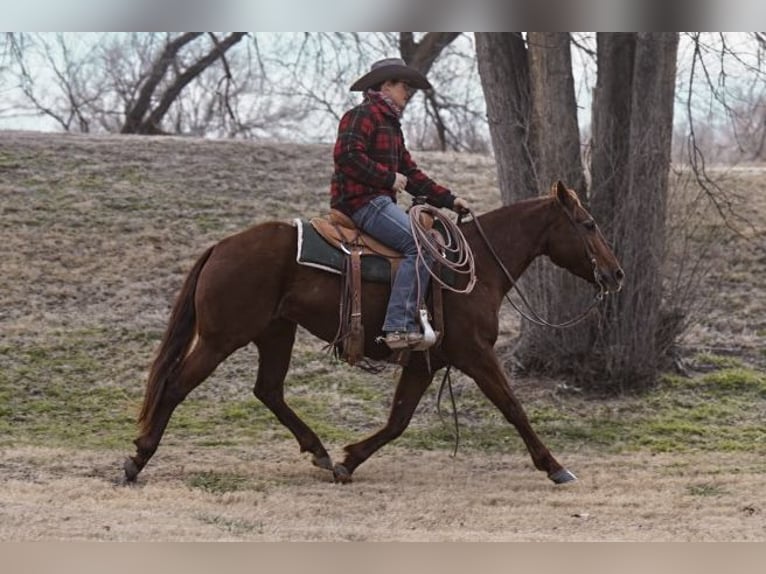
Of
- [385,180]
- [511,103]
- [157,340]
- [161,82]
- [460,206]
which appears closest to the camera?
[385,180]

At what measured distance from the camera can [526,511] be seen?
7.13 metres

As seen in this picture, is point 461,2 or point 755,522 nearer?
point 755,522

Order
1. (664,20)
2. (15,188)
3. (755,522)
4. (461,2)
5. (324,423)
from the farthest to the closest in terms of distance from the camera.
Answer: (15,188), (324,423), (664,20), (461,2), (755,522)

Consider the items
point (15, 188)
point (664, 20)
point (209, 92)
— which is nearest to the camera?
point (664, 20)

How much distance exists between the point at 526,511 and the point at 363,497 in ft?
3.24

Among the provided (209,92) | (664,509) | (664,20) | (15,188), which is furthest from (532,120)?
(209,92)

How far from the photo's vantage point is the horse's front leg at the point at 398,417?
7781mm

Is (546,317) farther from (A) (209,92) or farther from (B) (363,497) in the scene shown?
(A) (209,92)

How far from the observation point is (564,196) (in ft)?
25.2

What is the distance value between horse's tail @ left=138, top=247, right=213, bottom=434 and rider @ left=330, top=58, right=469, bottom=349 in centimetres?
96

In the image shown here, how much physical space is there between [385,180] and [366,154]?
0.69 feet

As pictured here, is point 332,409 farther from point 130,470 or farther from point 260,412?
point 130,470

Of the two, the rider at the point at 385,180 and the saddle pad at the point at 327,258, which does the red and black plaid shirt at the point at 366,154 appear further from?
the saddle pad at the point at 327,258

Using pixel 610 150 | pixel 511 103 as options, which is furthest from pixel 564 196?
pixel 511 103
